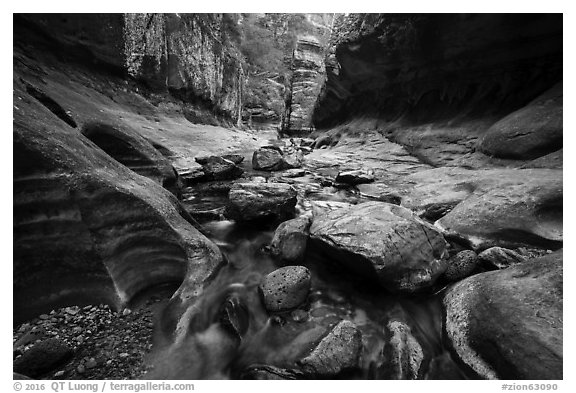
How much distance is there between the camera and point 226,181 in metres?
6.85

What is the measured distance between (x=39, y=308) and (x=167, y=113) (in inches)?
471

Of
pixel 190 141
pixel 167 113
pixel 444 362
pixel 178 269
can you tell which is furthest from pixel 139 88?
pixel 444 362

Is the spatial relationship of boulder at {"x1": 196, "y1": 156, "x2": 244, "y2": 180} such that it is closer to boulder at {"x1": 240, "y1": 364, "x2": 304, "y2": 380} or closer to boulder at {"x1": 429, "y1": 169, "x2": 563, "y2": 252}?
boulder at {"x1": 429, "y1": 169, "x2": 563, "y2": 252}

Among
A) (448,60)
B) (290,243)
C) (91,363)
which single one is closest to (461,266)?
(290,243)

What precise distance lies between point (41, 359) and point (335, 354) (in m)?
2.19

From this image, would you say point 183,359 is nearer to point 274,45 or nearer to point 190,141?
point 190,141

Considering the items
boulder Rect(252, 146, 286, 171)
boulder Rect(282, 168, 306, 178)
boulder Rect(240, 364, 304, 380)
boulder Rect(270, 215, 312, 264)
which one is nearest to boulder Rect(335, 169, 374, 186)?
boulder Rect(282, 168, 306, 178)

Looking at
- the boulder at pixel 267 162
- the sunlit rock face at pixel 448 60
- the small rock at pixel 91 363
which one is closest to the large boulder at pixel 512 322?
the small rock at pixel 91 363

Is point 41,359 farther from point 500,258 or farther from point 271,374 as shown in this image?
point 500,258

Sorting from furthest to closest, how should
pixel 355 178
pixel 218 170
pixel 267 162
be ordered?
pixel 267 162, pixel 218 170, pixel 355 178

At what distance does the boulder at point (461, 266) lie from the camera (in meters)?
2.59

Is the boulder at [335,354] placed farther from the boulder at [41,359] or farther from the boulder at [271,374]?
the boulder at [41,359]

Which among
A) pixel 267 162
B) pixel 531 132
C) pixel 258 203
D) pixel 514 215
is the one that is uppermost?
pixel 531 132

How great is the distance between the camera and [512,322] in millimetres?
1822
